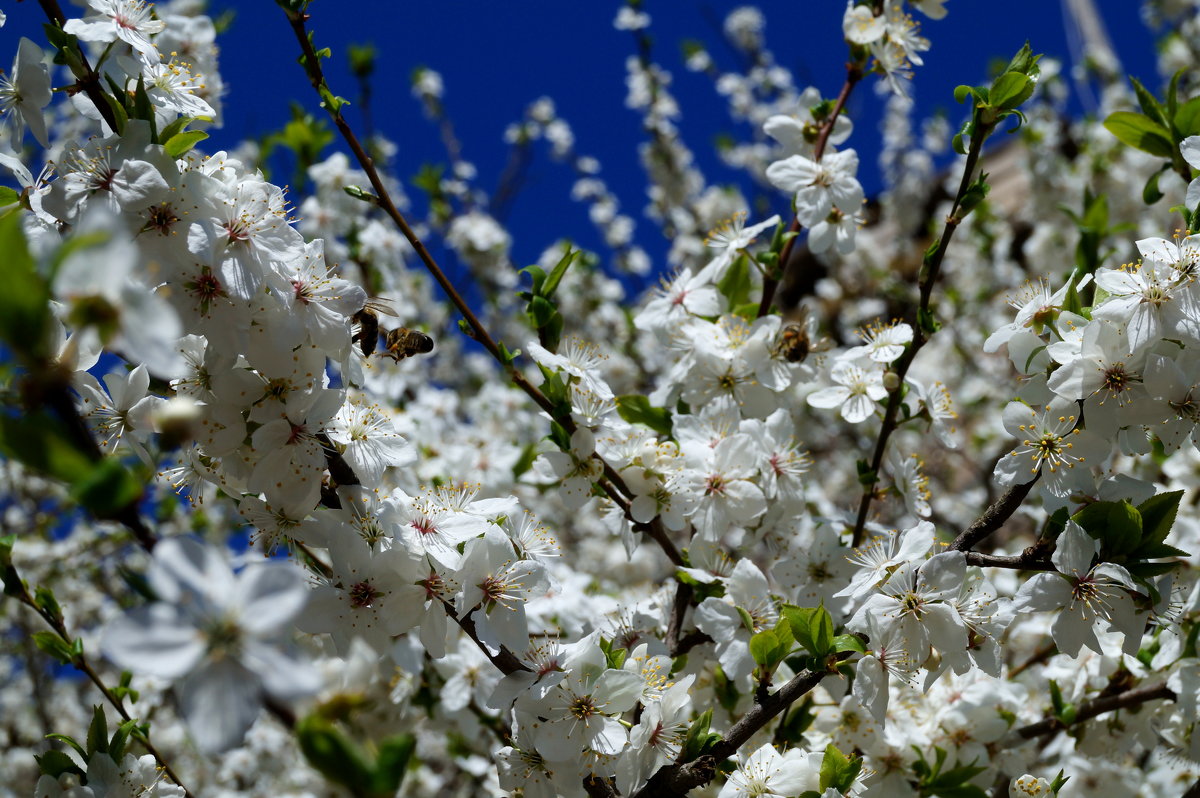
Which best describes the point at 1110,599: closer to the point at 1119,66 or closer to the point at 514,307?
the point at 514,307

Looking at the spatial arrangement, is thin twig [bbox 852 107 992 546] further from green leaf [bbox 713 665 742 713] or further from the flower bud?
the flower bud

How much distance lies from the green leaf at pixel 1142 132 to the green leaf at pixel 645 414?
123 cm

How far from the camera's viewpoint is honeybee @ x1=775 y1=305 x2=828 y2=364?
6.89 feet

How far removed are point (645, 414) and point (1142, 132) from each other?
51.8 inches

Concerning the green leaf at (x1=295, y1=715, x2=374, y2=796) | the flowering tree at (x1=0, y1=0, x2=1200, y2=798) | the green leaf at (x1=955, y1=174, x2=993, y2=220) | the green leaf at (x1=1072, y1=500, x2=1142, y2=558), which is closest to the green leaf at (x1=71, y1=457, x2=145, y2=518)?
the flowering tree at (x1=0, y1=0, x2=1200, y2=798)

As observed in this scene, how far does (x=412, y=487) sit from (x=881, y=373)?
1.39 metres

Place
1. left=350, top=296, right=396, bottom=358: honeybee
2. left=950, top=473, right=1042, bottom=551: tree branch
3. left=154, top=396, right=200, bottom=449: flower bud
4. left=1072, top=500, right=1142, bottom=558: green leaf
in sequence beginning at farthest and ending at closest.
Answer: left=350, top=296, right=396, bottom=358: honeybee
left=950, top=473, right=1042, bottom=551: tree branch
left=1072, top=500, right=1142, bottom=558: green leaf
left=154, top=396, right=200, bottom=449: flower bud

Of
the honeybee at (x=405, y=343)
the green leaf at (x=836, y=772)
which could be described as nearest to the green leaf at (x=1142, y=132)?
the green leaf at (x=836, y=772)

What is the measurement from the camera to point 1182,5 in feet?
20.1

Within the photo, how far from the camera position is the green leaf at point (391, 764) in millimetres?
718

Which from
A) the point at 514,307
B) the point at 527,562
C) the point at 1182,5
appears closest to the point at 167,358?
the point at 527,562

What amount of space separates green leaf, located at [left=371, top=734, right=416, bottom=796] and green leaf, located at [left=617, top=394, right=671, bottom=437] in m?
1.37

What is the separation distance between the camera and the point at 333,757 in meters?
0.72

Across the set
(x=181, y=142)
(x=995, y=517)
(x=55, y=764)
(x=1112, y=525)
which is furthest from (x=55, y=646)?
(x=1112, y=525)
